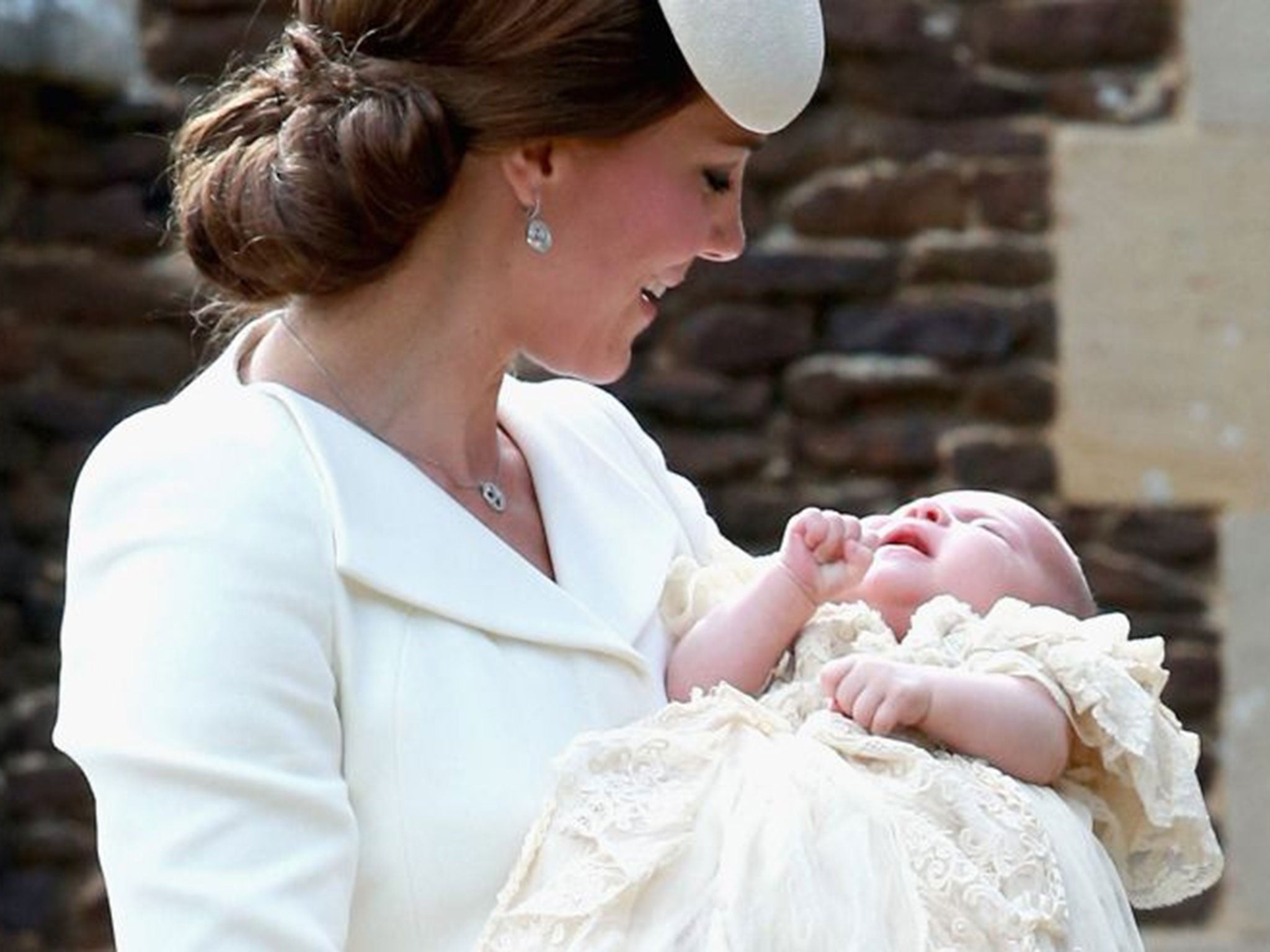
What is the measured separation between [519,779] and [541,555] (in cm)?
31

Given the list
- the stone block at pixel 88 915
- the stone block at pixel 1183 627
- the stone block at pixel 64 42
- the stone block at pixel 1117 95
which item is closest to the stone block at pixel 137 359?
the stone block at pixel 64 42

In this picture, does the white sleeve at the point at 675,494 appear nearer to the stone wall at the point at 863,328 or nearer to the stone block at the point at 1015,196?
the stone wall at the point at 863,328

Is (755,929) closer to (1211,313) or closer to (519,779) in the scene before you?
(519,779)

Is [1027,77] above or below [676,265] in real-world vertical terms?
below

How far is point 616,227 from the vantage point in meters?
2.33

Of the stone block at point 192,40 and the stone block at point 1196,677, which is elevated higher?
the stone block at point 192,40

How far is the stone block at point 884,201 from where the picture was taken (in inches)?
181

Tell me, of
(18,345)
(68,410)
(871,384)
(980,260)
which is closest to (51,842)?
(68,410)

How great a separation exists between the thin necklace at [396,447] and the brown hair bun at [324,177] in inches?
1.5

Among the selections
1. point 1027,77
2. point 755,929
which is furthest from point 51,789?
point 755,929

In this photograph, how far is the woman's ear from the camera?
232 centimetres

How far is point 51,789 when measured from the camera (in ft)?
15.0

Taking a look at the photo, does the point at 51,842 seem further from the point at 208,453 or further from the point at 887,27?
the point at 208,453

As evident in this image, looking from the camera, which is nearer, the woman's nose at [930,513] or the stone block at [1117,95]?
the woman's nose at [930,513]
